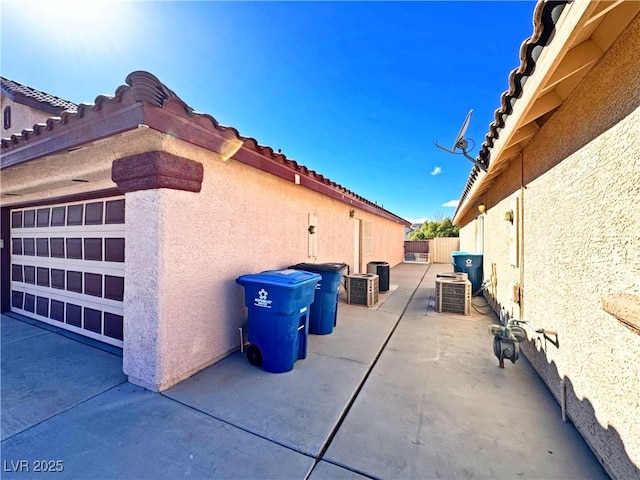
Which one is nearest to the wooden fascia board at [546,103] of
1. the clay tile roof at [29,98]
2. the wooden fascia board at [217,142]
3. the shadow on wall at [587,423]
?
the shadow on wall at [587,423]

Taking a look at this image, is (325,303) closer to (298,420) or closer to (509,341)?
(298,420)

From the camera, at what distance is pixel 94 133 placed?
9.99ft

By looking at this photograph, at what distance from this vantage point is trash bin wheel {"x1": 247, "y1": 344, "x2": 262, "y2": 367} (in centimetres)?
388

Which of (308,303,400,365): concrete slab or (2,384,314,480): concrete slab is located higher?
(2,384,314,480): concrete slab

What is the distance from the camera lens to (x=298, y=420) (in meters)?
2.72

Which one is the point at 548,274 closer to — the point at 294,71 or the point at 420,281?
the point at 294,71

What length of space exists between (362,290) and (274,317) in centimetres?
426

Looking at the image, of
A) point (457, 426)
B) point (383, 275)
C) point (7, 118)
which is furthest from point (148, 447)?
point (7, 118)

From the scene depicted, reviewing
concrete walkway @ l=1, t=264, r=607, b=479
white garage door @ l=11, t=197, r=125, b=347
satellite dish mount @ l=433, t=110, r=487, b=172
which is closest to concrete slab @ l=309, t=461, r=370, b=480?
concrete walkway @ l=1, t=264, r=607, b=479

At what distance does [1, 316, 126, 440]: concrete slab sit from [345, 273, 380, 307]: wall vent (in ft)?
17.8

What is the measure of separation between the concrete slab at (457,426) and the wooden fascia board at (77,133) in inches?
151

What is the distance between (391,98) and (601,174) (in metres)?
9.49

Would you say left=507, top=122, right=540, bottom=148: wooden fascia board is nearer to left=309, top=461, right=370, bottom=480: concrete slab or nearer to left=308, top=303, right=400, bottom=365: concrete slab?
left=308, top=303, right=400, bottom=365: concrete slab

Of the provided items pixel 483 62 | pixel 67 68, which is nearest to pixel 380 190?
pixel 483 62
